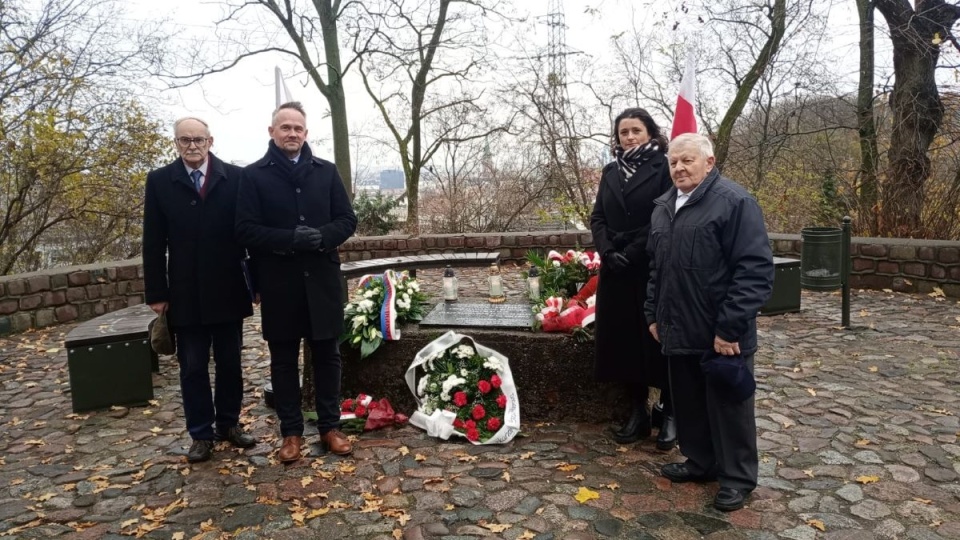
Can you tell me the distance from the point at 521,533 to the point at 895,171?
7.99 meters

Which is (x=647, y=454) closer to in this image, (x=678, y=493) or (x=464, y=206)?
Result: (x=678, y=493)

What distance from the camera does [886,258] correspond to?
25.5ft

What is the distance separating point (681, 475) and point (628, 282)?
102 centimetres

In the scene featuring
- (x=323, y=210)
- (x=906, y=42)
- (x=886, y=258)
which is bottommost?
(x=886, y=258)

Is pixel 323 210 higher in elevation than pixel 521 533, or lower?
higher

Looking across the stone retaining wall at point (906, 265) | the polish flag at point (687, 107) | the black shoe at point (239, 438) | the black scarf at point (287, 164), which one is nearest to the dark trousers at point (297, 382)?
the black shoe at point (239, 438)

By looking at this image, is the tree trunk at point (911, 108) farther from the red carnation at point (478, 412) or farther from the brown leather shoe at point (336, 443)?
the brown leather shoe at point (336, 443)

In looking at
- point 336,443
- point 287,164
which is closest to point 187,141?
point 287,164

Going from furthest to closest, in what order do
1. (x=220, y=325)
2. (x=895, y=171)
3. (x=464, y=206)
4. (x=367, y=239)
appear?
(x=464, y=206) → (x=367, y=239) → (x=895, y=171) → (x=220, y=325)

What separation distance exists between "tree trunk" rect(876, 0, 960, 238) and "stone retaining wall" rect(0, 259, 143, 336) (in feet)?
30.7

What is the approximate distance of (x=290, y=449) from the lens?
12.0ft

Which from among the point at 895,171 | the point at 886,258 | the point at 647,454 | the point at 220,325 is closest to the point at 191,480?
the point at 220,325

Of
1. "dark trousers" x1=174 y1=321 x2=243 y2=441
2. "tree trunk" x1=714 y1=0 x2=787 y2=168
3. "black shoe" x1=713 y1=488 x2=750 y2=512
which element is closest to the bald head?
"dark trousers" x1=174 y1=321 x2=243 y2=441

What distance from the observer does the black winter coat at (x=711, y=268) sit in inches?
111
